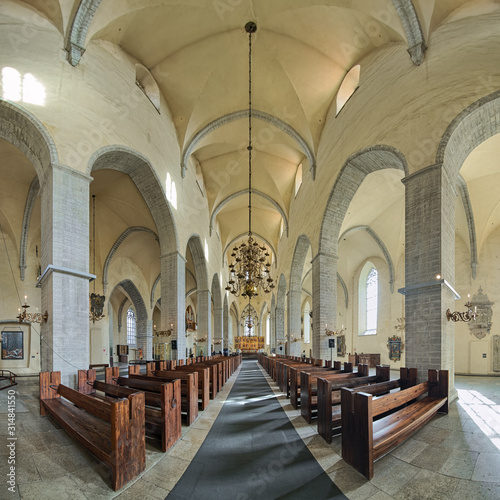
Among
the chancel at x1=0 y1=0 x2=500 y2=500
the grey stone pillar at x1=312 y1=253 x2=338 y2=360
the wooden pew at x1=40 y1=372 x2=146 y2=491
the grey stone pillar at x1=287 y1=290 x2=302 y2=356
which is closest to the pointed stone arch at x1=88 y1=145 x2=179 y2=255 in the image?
the chancel at x1=0 y1=0 x2=500 y2=500

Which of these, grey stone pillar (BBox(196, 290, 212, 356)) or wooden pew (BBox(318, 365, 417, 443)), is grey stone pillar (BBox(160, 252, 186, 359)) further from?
wooden pew (BBox(318, 365, 417, 443))

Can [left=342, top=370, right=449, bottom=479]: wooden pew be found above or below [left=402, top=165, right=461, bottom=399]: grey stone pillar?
below

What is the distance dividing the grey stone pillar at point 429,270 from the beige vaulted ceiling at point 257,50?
3632 mm

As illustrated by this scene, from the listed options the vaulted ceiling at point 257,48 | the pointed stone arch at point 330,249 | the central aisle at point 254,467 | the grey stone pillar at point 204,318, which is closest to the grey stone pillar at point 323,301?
the pointed stone arch at point 330,249

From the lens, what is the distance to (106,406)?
11.3 ft

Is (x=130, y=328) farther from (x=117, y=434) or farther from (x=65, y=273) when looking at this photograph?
(x=117, y=434)

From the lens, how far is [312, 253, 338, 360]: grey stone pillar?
497 inches

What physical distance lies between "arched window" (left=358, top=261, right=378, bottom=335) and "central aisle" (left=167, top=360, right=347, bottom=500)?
1840cm

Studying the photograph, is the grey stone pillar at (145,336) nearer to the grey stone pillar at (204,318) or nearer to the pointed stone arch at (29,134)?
the grey stone pillar at (204,318)

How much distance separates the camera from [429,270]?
6.95 meters

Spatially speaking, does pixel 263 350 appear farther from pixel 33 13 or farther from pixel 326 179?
pixel 33 13

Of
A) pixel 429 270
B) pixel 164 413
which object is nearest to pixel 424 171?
pixel 429 270

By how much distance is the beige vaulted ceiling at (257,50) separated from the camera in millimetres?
9219

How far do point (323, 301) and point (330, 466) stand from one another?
9.28 m
